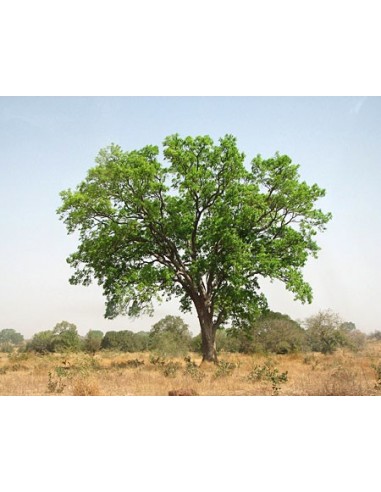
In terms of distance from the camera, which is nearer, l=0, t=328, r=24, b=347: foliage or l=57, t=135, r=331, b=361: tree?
l=57, t=135, r=331, b=361: tree

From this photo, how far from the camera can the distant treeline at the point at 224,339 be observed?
2580 centimetres

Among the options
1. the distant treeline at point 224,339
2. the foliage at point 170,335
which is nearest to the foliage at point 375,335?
the distant treeline at point 224,339

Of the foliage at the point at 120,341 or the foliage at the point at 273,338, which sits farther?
the foliage at the point at 120,341

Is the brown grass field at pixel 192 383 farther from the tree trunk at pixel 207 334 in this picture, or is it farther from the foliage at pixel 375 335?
the foliage at pixel 375 335

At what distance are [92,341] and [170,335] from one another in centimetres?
753

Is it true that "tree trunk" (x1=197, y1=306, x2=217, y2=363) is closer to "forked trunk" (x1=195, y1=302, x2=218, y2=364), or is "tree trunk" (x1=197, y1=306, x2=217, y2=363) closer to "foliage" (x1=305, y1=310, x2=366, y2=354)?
"forked trunk" (x1=195, y1=302, x2=218, y2=364)

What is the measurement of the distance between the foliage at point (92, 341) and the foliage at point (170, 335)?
4174 millimetres

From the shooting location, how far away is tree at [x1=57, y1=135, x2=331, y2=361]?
56.2ft

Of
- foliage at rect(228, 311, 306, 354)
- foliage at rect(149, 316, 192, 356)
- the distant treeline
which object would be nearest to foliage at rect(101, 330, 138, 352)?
the distant treeline

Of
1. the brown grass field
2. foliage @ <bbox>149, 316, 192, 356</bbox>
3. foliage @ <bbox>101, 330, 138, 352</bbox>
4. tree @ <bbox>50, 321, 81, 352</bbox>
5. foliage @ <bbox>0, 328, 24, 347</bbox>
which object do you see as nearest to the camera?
the brown grass field

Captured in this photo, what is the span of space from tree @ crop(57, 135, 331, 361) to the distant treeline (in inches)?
234

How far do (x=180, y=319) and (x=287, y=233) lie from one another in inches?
532

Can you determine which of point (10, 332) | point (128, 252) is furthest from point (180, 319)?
point (10, 332)

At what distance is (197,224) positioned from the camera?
18.1 m
